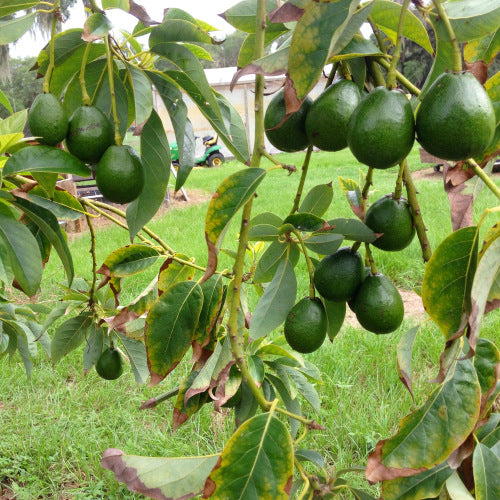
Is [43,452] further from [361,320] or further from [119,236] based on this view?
[119,236]

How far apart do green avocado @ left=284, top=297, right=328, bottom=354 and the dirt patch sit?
265 cm

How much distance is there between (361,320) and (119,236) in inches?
204

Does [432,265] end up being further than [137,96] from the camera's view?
No

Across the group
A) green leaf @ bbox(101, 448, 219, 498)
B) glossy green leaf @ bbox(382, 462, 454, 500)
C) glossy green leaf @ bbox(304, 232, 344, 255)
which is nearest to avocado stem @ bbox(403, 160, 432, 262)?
glossy green leaf @ bbox(304, 232, 344, 255)

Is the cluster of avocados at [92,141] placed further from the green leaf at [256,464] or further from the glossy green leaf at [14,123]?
the green leaf at [256,464]

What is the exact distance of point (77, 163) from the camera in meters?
0.77

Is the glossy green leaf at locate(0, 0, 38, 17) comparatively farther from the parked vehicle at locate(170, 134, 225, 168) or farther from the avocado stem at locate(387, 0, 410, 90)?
the parked vehicle at locate(170, 134, 225, 168)

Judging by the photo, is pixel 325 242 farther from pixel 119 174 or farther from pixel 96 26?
pixel 96 26

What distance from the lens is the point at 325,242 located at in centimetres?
84

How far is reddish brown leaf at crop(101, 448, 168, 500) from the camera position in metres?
0.71

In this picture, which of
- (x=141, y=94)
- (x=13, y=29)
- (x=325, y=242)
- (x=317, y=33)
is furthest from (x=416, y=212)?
(x=13, y=29)

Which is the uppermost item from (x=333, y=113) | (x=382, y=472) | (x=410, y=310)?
(x=333, y=113)

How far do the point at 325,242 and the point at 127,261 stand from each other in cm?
42

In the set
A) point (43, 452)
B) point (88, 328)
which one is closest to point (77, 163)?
point (88, 328)
